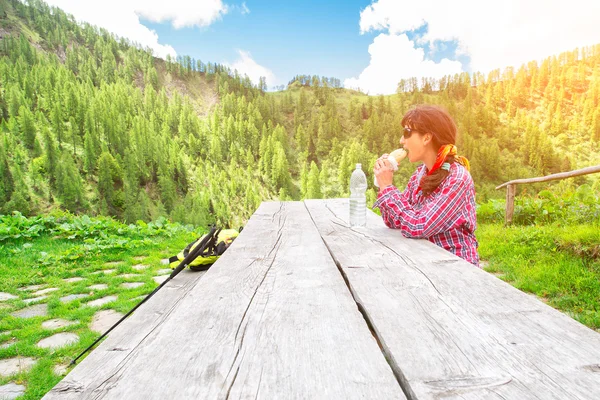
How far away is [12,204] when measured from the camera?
46906 mm

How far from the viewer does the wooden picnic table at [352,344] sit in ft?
2.47

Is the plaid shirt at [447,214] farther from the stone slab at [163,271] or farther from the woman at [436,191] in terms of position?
the stone slab at [163,271]

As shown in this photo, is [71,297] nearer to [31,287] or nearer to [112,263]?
[31,287]

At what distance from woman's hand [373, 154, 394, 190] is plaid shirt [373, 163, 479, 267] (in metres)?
0.04

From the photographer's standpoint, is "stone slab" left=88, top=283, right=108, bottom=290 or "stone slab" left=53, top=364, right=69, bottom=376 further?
"stone slab" left=88, top=283, right=108, bottom=290

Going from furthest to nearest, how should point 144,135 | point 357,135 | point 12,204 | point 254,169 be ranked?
1. point 357,135
2. point 254,169
3. point 144,135
4. point 12,204

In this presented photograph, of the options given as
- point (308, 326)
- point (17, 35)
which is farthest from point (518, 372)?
point (17, 35)

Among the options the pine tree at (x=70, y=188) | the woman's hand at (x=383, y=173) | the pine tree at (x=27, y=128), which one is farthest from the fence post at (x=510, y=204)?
the pine tree at (x=27, y=128)

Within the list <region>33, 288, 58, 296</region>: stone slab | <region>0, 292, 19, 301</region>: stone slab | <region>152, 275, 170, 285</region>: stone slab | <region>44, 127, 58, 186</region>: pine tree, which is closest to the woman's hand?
<region>152, 275, 170, 285</region>: stone slab

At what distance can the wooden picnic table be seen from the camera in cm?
75

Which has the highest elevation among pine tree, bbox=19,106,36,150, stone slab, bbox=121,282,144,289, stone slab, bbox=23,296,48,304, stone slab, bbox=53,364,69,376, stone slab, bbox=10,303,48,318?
pine tree, bbox=19,106,36,150

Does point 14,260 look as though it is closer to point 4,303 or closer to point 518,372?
point 4,303

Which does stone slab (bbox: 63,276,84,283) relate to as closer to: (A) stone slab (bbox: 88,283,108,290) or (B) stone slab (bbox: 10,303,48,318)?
(A) stone slab (bbox: 88,283,108,290)

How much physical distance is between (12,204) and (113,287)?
2199 inches
